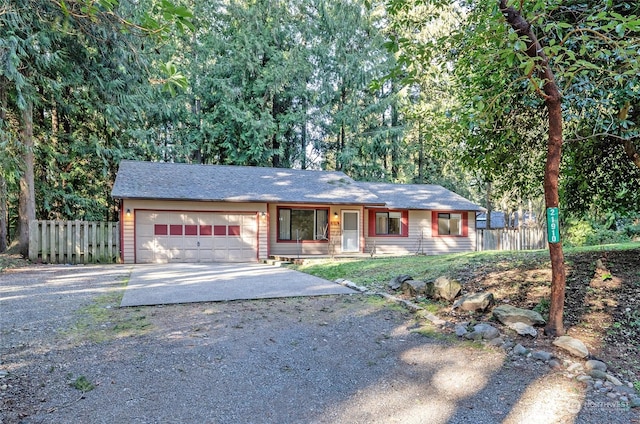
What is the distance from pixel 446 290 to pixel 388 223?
1183 centimetres

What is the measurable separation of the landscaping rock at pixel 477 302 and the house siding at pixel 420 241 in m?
11.6

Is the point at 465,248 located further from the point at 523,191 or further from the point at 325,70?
the point at 325,70

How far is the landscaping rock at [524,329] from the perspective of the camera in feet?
13.4

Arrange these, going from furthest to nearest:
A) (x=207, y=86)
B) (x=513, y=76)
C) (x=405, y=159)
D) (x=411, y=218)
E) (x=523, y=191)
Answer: (x=405, y=159), (x=207, y=86), (x=411, y=218), (x=523, y=191), (x=513, y=76)

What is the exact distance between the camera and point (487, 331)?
4203 mm

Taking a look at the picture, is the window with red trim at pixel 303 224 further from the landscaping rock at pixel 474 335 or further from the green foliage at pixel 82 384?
the green foliage at pixel 82 384

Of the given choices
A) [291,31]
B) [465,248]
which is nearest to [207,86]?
[291,31]

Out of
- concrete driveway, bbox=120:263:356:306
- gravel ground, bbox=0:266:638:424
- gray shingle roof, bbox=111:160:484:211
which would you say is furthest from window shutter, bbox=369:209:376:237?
gravel ground, bbox=0:266:638:424

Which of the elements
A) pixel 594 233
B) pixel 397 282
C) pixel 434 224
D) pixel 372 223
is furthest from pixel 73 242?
pixel 594 233

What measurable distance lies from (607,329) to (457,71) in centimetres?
437

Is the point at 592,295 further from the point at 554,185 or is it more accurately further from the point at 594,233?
the point at 594,233

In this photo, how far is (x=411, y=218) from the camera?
57.8 feet

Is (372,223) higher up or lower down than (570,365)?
higher up

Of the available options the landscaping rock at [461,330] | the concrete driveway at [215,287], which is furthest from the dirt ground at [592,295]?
the concrete driveway at [215,287]
